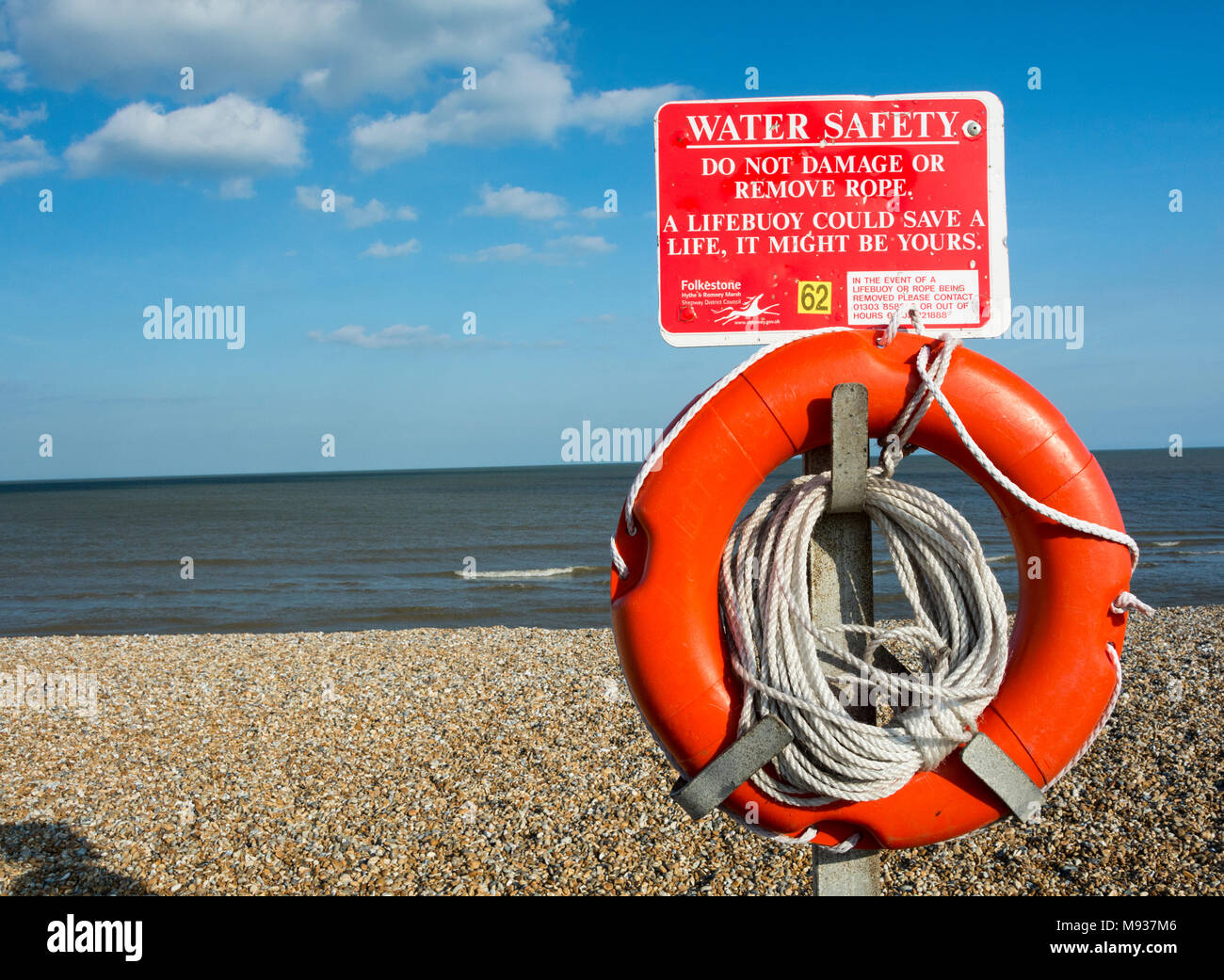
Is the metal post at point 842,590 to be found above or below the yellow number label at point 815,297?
below

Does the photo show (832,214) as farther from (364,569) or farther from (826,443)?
(364,569)

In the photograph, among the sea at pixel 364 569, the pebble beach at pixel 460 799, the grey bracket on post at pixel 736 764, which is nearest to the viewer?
the grey bracket on post at pixel 736 764

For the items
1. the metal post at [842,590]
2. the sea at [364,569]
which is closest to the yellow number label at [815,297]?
the metal post at [842,590]

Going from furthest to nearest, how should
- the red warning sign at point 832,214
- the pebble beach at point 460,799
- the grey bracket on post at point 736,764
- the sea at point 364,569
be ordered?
the sea at point 364,569 < the pebble beach at point 460,799 < the red warning sign at point 832,214 < the grey bracket on post at point 736,764

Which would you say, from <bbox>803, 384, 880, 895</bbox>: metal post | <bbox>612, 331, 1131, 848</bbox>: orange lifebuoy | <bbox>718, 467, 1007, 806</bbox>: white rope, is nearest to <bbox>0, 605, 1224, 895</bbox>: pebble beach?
<bbox>803, 384, 880, 895</bbox>: metal post

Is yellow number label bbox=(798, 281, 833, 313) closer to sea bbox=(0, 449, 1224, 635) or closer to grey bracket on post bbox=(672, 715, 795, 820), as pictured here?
grey bracket on post bbox=(672, 715, 795, 820)

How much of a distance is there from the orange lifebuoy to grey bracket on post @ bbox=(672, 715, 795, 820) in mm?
63

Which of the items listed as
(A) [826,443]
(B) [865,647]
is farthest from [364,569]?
(A) [826,443]

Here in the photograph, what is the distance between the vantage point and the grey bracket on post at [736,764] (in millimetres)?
1564

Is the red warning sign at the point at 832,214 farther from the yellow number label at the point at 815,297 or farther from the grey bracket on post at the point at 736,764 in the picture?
the grey bracket on post at the point at 736,764

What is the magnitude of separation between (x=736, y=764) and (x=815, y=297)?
3.08ft
